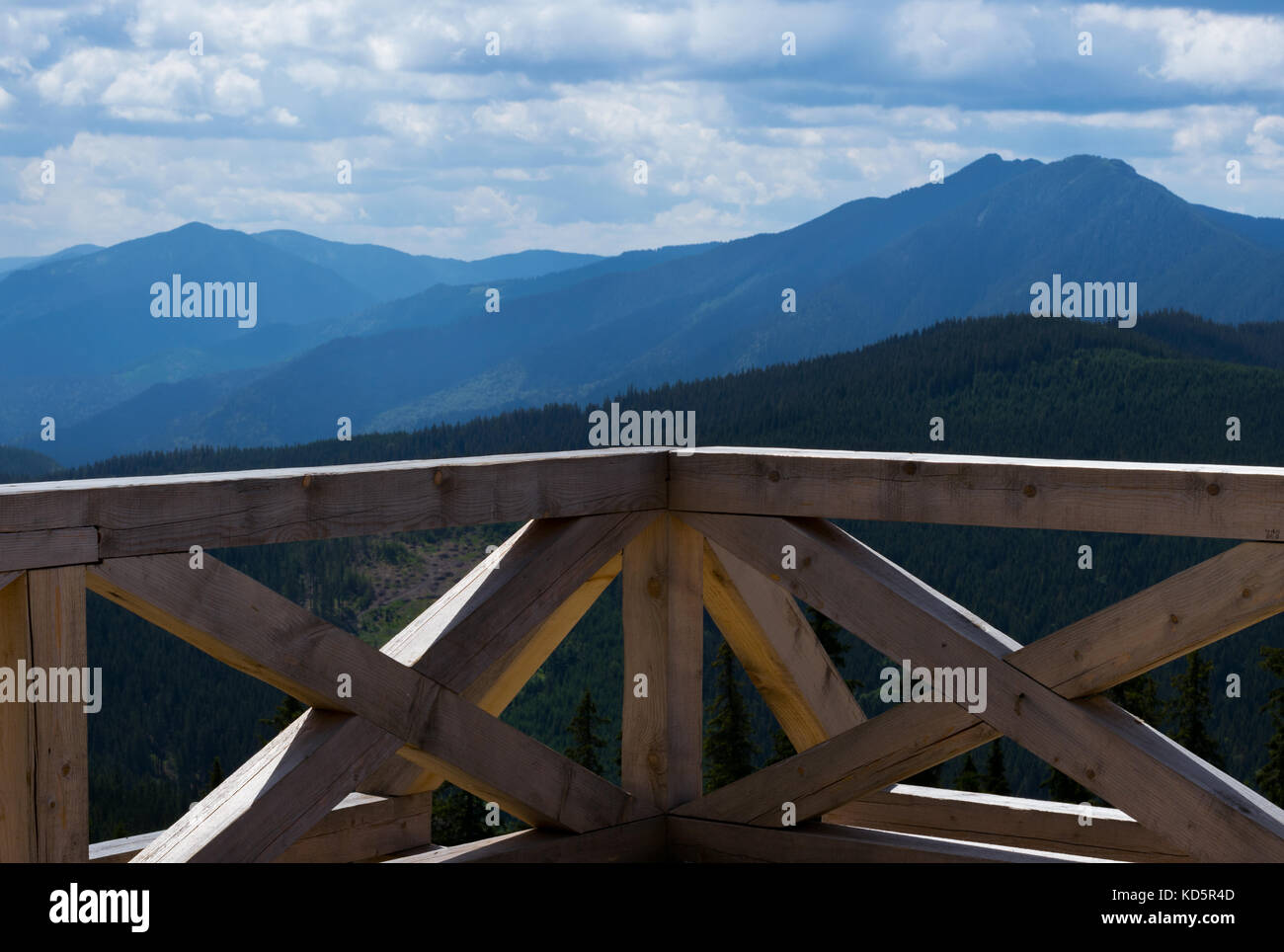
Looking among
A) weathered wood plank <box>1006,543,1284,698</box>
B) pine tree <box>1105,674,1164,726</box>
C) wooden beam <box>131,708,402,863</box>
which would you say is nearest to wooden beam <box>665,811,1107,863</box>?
weathered wood plank <box>1006,543,1284,698</box>

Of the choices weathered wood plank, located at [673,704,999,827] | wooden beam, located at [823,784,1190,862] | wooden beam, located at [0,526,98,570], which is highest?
wooden beam, located at [0,526,98,570]

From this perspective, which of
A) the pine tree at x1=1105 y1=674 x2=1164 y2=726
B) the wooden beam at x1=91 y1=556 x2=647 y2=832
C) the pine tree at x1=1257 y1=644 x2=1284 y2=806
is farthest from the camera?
the pine tree at x1=1257 y1=644 x2=1284 y2=806

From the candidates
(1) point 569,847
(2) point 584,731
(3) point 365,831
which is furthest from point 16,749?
(2) point 584,731

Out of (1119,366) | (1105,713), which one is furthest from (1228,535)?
(1119,366)

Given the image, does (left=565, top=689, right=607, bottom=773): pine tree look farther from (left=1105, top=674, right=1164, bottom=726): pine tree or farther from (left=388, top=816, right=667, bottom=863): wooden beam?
(left=388, top=816, right=667, bottom=863): wooden beam

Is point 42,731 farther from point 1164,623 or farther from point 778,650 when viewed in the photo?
point 1164,623

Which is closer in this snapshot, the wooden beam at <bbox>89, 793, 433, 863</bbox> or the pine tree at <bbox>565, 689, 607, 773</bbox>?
the wooden beam at <bbox>89, 793, 433, 863</bbox>
